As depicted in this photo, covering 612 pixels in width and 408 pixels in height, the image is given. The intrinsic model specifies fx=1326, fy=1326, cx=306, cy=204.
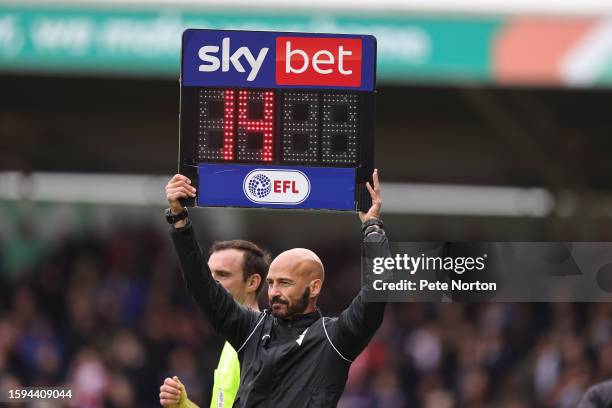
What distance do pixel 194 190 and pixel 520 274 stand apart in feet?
5.14

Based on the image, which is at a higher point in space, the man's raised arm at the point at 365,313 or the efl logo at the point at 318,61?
the efl logo at the point at 318,61

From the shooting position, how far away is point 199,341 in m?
16.6

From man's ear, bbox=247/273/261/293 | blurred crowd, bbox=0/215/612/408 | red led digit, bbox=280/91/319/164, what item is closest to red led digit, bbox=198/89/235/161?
red led digit, bbox=280/91/319/164

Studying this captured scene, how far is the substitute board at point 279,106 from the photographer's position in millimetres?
6363

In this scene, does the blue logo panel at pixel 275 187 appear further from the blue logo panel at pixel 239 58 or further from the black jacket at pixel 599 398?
the black jacket at pixel 599 398

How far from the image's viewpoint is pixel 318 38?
642cm

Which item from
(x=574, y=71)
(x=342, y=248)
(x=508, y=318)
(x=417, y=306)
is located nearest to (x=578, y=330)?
(x=508, y=318)

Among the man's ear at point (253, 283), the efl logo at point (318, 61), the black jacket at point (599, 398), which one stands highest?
the efl logo at point (318, 61)

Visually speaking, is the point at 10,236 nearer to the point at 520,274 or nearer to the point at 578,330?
the point at 578,330

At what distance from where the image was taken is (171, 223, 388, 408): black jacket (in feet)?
19.3

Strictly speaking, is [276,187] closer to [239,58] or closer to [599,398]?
[239,58]

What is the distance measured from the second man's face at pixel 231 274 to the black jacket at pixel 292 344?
1020 millimetres

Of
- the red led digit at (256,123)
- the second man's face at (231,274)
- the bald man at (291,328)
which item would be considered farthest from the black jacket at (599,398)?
the red led digit at (256,123)

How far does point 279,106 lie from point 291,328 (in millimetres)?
1107
